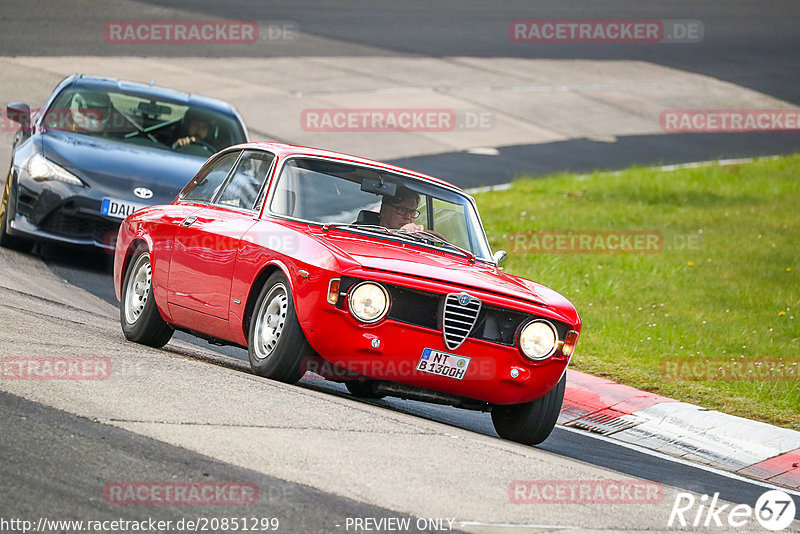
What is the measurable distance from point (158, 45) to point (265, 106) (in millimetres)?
5702

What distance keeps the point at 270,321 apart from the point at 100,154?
4.88 meters

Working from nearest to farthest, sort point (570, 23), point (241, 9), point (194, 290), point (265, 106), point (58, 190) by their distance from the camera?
point (194, 290) → point (58, 190) → point (265, 106) → point (241, 9) → point (570, 23)

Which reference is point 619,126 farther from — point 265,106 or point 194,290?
point 194,290

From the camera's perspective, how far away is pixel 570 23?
37.4 meters

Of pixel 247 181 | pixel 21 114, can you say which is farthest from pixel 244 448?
pixel 21 114

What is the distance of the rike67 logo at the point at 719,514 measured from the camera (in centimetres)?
596

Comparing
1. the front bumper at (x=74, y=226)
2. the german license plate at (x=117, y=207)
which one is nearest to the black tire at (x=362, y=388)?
the german license plate at (x=117, y=207)

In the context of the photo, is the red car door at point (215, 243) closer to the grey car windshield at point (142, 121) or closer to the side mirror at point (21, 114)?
the grey car windshield at point (142, 121)

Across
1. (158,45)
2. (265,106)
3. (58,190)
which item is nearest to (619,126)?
(265,106)

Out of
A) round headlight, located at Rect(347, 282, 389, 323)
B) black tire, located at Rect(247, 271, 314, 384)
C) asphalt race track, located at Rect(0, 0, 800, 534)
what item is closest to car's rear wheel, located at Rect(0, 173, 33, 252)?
asphalt race track, located at Rect(0, 0, 800, 534)

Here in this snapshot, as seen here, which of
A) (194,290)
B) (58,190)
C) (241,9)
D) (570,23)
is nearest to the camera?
(194,290)

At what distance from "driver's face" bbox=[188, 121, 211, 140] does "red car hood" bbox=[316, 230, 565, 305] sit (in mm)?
5319

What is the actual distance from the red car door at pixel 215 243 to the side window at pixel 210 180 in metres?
0.15

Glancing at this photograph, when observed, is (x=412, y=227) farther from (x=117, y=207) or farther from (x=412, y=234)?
(x=117, y=207)
